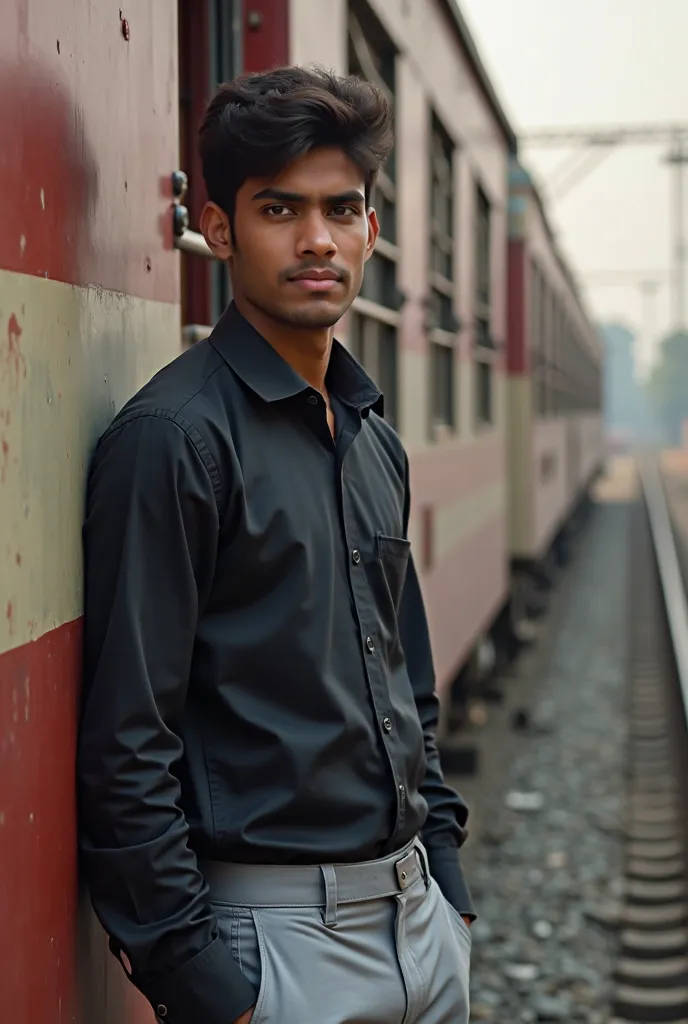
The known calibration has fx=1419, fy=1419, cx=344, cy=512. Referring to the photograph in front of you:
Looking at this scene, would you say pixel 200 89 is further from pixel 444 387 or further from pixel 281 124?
pixel 444 387

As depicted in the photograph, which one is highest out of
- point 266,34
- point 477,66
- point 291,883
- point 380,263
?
point 477,66

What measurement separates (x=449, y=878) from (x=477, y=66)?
5.73 m

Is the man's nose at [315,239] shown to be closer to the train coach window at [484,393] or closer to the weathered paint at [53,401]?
the weathered paint at [53,401]

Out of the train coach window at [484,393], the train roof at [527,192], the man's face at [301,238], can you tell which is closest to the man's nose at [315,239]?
the man's face at [301,238]

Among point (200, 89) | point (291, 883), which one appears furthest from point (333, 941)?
point (200, 89)

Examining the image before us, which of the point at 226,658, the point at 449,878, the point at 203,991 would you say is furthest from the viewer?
the point at 449,878

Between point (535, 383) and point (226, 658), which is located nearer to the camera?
point (226, 658)

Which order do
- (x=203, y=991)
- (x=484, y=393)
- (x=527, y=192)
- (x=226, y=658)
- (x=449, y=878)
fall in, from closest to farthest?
1. (x=203, y=991)
2. (x=226, y=658)
3. (x=449, y=878)
4. (x=484, y=393)
5. (x=527, y=192)

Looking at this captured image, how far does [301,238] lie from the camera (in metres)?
1.93

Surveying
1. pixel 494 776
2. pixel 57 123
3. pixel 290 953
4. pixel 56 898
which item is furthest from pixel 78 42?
pixel 494 776

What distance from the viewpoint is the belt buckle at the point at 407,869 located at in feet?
6.52

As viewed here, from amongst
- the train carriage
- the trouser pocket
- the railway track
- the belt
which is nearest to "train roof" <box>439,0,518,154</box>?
the train carriage

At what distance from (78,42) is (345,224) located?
43 centimetres

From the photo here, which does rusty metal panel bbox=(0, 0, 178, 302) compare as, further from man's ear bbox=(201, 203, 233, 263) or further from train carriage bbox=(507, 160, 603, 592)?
train carriage bbox=(507, 160, 603, 592)
